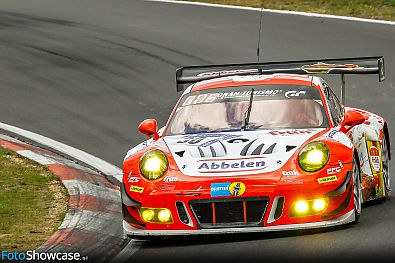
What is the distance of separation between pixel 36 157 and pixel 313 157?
437cm

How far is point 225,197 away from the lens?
28.5 feet

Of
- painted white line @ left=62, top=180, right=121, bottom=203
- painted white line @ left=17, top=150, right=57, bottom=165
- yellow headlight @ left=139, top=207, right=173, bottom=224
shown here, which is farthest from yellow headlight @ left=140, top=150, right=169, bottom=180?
painted white line @ left=17, top=150, right=57, bottom=165

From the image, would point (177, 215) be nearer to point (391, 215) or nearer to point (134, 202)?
point (134, 202)


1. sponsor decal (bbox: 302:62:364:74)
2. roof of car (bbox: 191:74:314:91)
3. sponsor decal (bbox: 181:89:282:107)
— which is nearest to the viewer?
sponsor decal (bbox: 181:89:282:107)

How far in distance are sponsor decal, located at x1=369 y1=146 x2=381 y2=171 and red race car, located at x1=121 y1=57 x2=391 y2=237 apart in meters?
0.08

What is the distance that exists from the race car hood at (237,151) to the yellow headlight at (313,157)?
0.30 feet

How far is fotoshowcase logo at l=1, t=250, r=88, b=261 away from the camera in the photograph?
8.33 metres

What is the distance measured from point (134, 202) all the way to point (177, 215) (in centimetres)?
40

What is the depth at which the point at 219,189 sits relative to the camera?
28.6 feet

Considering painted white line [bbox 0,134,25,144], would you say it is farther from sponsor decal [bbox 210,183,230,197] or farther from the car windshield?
sponsor decal [bbox 210,183,230,197]

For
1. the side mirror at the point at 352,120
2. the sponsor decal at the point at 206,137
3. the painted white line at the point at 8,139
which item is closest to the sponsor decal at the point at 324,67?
the side mirror at the point at 352,120

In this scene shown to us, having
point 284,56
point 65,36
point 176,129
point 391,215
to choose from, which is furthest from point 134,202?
point 65,36

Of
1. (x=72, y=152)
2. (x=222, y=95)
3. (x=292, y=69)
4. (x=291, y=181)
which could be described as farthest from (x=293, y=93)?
(x=72, y=152)

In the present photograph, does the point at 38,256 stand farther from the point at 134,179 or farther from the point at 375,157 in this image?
the point at 375,157
